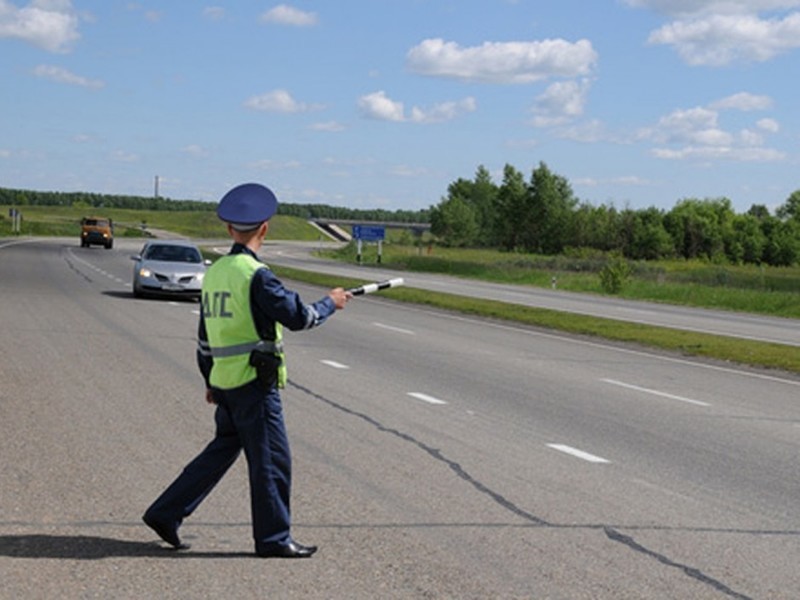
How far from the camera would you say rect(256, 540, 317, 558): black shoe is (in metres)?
6.95

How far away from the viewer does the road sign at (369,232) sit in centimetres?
8675

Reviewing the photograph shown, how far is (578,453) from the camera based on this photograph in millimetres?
10945

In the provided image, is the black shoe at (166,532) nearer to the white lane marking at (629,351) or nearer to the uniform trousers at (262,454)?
the uniform trousers at (262,454)

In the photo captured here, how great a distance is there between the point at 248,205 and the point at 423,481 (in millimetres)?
2975

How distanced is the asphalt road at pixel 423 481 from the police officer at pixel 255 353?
0.78 feet

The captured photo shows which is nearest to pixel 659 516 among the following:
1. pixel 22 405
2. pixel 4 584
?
pixel 4 584

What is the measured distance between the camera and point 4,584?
6359 mm

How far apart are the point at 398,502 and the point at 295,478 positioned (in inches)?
38.3

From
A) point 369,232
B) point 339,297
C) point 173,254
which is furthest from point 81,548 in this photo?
point 369,232

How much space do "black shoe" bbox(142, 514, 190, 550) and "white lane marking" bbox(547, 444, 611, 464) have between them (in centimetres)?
421

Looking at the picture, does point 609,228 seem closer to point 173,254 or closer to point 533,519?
point 173,254

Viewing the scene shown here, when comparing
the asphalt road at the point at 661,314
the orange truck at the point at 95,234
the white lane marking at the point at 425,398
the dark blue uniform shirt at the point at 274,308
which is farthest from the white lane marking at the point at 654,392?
the orange truck at the point at 95,234

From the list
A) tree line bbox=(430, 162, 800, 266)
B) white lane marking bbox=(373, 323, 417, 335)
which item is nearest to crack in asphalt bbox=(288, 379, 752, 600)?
white lane marking bbox=(373, 323, 417, 335)

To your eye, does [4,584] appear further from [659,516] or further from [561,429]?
[561,429]
